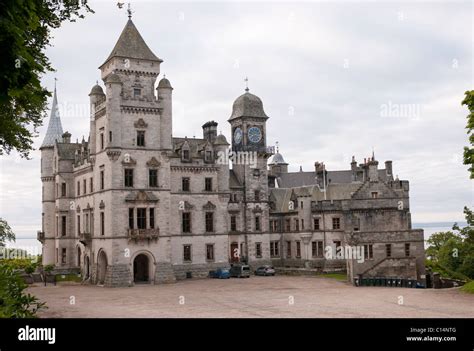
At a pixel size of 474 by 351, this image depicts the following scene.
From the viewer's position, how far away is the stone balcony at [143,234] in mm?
49562

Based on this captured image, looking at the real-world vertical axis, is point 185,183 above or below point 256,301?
above

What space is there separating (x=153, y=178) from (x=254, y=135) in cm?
1614

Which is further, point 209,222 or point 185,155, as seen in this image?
point 209,222

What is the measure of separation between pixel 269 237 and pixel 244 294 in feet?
78.4

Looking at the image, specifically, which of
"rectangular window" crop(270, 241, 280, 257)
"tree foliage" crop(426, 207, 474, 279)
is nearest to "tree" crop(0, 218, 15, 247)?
"rectangular window" crop(270, 241, 280, 257)

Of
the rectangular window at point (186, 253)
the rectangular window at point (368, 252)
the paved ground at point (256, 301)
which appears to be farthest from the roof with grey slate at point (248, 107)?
the paved ground at point (256, 301)

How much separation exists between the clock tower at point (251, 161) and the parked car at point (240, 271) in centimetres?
458

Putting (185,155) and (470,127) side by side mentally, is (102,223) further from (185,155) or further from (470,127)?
(470,127)

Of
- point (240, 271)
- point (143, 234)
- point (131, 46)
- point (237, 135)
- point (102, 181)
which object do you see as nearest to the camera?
point (143, 234)

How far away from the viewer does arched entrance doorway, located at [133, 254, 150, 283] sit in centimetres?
5316

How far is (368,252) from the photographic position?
5003 centimetres

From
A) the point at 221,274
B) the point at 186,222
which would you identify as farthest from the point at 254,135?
the point at 221,274

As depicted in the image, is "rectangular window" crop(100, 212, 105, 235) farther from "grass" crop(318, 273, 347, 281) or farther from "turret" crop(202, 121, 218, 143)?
"grass" crop(318, 273, 347, 281)
